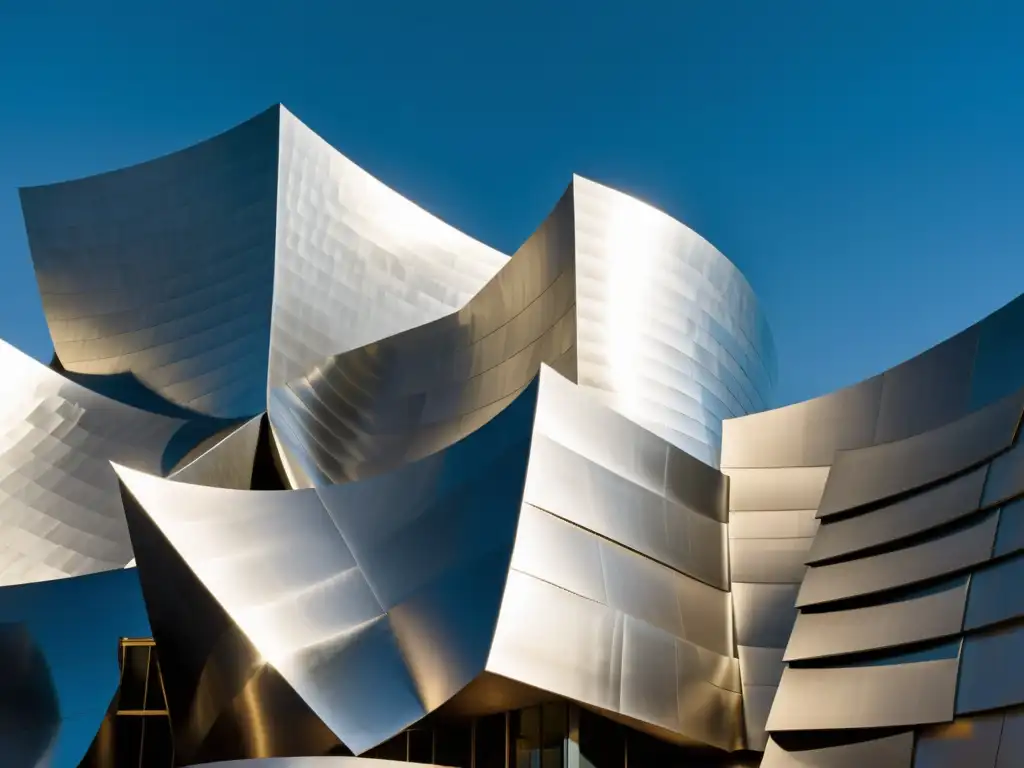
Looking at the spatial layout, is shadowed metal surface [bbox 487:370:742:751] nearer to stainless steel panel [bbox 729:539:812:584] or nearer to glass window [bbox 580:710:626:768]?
stainless steel panel [bbox 729:539:812:584]

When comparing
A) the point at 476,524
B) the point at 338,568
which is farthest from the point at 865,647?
the point at 338,568

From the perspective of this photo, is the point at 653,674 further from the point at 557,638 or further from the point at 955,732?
the point at 955,732

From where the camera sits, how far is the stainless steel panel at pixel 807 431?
16.2 meters

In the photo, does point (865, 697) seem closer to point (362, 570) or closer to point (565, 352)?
point (362, 570)

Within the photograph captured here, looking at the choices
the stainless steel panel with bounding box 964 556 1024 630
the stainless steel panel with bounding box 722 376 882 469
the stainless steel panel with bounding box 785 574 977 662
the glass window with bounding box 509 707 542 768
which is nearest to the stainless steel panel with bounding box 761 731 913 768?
the stainless steel panel with bounding box 785 574 977 662

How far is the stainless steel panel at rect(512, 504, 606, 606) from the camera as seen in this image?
12898 millimetres

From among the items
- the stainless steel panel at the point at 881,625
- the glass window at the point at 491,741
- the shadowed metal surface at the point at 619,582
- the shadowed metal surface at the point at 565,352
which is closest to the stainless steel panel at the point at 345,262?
the shadowed metal surface at the point at 565,352

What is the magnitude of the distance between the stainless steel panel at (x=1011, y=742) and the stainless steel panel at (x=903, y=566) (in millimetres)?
1647

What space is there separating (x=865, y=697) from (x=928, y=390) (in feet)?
17.6

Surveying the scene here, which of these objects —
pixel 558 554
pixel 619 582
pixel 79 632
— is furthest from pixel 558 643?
pixel 79 632

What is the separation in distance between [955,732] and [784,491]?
625 centimetres

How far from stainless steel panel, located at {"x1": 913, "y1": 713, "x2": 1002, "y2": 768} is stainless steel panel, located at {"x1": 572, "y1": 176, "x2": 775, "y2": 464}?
351 inches

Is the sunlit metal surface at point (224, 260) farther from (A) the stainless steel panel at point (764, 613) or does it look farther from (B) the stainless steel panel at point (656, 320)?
(A) the stainless steel panel at point (764, 613)

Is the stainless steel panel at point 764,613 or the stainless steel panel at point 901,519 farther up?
the stainless steel panel at point 901,519
